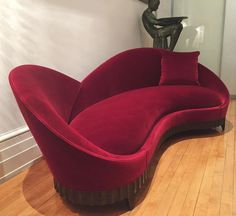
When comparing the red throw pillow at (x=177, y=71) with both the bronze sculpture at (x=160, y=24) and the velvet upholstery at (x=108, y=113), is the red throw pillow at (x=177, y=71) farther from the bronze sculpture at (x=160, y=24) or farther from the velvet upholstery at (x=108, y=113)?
the bronze sculpture at (x=160, y=24)

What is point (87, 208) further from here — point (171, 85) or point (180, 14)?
point (180, 14)

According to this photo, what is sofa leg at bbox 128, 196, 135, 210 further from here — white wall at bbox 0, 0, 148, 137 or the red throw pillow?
the red throw pillow

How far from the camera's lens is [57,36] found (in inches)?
97.1

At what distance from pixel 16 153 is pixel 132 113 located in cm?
90

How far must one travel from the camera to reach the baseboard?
1.97 meters

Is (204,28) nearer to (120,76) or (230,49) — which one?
(230,49)

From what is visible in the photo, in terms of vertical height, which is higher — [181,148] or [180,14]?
[180,14]

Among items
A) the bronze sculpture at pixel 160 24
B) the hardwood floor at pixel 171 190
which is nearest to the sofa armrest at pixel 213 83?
the hardwood floor at pixel 171 190

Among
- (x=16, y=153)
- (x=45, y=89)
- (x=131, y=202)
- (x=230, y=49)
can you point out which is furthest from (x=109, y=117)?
(x=230, y=49)

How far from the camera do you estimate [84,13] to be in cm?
286

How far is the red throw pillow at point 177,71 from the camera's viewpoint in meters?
3.15

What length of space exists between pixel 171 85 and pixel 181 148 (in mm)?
837

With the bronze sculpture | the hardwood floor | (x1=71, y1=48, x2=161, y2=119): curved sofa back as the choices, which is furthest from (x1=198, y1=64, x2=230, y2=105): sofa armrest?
the bronze sculpture

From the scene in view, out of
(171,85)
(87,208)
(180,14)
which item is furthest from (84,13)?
(180,14)
